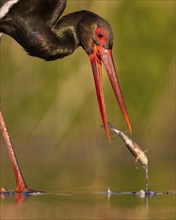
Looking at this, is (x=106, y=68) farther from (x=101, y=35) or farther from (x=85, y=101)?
(x=85, y=101)

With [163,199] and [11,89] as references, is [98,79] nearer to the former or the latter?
[163,199]

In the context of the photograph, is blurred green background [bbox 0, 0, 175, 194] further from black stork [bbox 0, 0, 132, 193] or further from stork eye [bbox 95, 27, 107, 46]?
stork eye [bbox 95, 27, 107, 46]

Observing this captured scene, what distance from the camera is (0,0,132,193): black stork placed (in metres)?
9.88

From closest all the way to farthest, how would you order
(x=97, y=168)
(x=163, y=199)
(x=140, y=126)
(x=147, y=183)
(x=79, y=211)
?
(x=79, y=211) → (x=163, y=199) → (x=147, y=183) → (x=97, y=168) → (x=140, y=126)

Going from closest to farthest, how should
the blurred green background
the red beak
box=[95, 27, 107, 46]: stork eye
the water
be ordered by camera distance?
the water
box=[95, 27, 107, 46]: stork eye
the red beak
the blurred green background

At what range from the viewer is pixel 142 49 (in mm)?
12938

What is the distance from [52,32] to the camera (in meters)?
10.0

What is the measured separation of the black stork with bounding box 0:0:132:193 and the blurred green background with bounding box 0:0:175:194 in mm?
Answer: 1895

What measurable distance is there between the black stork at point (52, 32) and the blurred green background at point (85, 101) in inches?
74.6

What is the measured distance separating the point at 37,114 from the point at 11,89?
13.0 inches

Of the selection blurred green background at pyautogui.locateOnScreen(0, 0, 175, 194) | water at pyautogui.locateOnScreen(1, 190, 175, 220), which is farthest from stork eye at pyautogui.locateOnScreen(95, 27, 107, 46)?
blurred green background at pyautogui.locateOnScreen(0, 0, 175, 194)

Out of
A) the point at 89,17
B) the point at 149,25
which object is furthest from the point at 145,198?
the point at 149,25

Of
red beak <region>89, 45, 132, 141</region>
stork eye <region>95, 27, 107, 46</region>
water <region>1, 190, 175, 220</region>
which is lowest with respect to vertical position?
water <region>1, 190, 175, 220</region>

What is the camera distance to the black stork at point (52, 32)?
32.4ft
